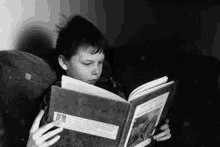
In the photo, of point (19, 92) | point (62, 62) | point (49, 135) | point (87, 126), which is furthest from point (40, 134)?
point (62, 62)

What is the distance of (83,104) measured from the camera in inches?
38.6

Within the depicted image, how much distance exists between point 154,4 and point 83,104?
66.2 inches

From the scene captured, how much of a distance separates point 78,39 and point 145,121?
0.47 metres

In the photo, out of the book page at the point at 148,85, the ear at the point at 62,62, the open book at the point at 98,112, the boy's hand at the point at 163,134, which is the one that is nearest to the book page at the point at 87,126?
the open book at the point at 98,112

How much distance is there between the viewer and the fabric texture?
1277 millimetres

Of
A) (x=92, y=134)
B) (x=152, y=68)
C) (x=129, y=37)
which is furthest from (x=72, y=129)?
(x=129, y=37)

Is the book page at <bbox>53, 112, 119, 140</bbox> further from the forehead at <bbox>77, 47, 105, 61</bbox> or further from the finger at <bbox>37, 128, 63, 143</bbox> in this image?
the forehead at <bbox>77, 47, 105, 61</bbox>

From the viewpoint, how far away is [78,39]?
1375 millimetres

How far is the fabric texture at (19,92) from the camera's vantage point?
50.3 inches

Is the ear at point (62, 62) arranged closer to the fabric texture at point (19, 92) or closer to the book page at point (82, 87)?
the fabric texture at point (19, 92)

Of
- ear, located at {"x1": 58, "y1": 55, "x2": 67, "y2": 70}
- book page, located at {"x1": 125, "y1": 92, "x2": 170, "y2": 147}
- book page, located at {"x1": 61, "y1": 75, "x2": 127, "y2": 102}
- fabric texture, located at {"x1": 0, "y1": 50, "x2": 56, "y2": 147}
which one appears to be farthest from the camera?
ear, located at {"x1": 58, "y1": 55, "x2": 67, "y2": 70}

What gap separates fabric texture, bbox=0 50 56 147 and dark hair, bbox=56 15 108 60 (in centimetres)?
14

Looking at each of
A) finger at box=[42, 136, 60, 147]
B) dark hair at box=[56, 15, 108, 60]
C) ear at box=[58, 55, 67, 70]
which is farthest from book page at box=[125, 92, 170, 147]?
ear at box=[58, 55, 67, 70]

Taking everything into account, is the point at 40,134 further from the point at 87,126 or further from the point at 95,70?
the point at 95,70
